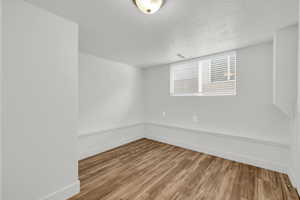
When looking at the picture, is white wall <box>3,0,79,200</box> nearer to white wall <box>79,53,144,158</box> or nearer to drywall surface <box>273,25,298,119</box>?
white wall <box>79,53,144,158</box>

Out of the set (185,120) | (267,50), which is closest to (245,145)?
(185,120)

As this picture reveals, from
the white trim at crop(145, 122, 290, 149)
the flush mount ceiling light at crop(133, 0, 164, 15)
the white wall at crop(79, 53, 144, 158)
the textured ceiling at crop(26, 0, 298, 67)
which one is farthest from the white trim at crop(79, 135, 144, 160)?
the flush mount ceiling light at crop(133, 0, 164, 15)

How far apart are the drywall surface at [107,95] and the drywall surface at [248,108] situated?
1533 mm

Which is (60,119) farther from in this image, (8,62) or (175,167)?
(175,167)

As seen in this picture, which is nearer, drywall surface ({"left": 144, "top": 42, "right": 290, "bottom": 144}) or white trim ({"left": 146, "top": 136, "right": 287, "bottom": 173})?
white trim ({"left": 146, "top": 136, "right": 287, "bottom": 173})

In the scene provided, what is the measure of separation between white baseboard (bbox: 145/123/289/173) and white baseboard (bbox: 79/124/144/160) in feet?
2.81

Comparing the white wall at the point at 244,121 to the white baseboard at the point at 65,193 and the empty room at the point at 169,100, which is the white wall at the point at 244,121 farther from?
the white baseboard at the point at 65,193

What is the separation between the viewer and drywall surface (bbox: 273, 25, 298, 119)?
157 centimetres

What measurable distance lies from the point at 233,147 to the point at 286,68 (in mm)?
1616

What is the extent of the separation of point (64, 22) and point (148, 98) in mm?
2798

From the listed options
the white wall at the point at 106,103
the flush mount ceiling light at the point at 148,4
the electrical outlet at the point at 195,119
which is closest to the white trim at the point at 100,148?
the white wall at the point at 106,103

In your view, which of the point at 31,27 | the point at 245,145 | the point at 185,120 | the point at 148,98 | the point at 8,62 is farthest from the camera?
the point at 148,98

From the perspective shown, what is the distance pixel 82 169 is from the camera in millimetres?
2086

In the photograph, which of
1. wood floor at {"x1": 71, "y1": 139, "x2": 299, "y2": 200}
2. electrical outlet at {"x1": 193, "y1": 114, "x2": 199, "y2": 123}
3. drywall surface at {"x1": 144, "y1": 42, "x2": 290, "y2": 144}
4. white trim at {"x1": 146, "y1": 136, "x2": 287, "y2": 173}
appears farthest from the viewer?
electrical outlet at {"x1": 193, "y1": 114, "x2": 199, "y2": 123}
